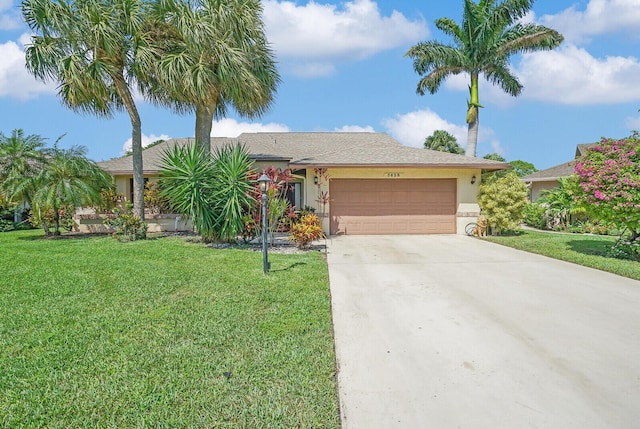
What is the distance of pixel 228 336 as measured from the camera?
3.76 metres

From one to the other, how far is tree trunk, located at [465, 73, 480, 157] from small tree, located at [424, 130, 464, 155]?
1098 cm

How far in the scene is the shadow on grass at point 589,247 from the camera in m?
8.91

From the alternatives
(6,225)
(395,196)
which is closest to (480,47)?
(395,196)

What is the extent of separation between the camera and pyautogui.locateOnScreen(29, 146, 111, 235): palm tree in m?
10.5

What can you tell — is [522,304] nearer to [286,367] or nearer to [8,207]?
[286,367]

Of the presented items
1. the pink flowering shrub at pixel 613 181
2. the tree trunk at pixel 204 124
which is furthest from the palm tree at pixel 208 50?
the pink flowering shrub at pixel 613 181

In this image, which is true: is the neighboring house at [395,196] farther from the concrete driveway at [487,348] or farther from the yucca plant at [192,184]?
A: the concrete driveway at [487,348]

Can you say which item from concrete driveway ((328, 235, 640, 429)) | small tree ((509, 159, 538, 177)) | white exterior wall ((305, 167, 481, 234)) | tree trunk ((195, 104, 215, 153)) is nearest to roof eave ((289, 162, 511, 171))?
white exterior wall ((305, 167, 481, 234))

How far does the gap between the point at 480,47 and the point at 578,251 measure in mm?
12041

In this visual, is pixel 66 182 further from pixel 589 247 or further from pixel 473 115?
pixel 473 115

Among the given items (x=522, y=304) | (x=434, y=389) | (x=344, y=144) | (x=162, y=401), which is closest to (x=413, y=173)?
A: (x=344, y=144)

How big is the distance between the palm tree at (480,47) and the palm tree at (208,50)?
9864 millimetres

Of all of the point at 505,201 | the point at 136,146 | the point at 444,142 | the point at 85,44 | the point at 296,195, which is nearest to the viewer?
the point at 85,44

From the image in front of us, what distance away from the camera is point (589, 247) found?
32.5 ft
